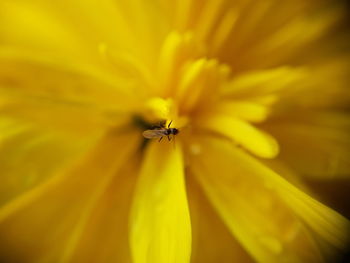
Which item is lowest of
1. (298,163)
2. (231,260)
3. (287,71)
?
(231,260)

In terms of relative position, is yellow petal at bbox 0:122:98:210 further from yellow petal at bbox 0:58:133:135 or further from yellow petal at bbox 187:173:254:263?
yellow petal at bbox 187:173:254:263

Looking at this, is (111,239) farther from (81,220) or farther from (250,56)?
(250,56)

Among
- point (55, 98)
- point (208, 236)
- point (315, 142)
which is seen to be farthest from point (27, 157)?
point (315, 142)

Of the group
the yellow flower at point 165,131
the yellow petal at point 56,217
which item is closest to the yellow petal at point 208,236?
the yellow flower at point 165,131

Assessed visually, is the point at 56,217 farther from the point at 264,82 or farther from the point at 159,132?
the point at 264,82

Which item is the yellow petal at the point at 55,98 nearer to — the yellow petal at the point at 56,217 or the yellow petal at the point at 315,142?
the yellow petal at the point at 56,217

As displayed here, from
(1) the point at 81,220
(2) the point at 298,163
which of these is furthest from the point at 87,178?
(2) the point at 298,163
